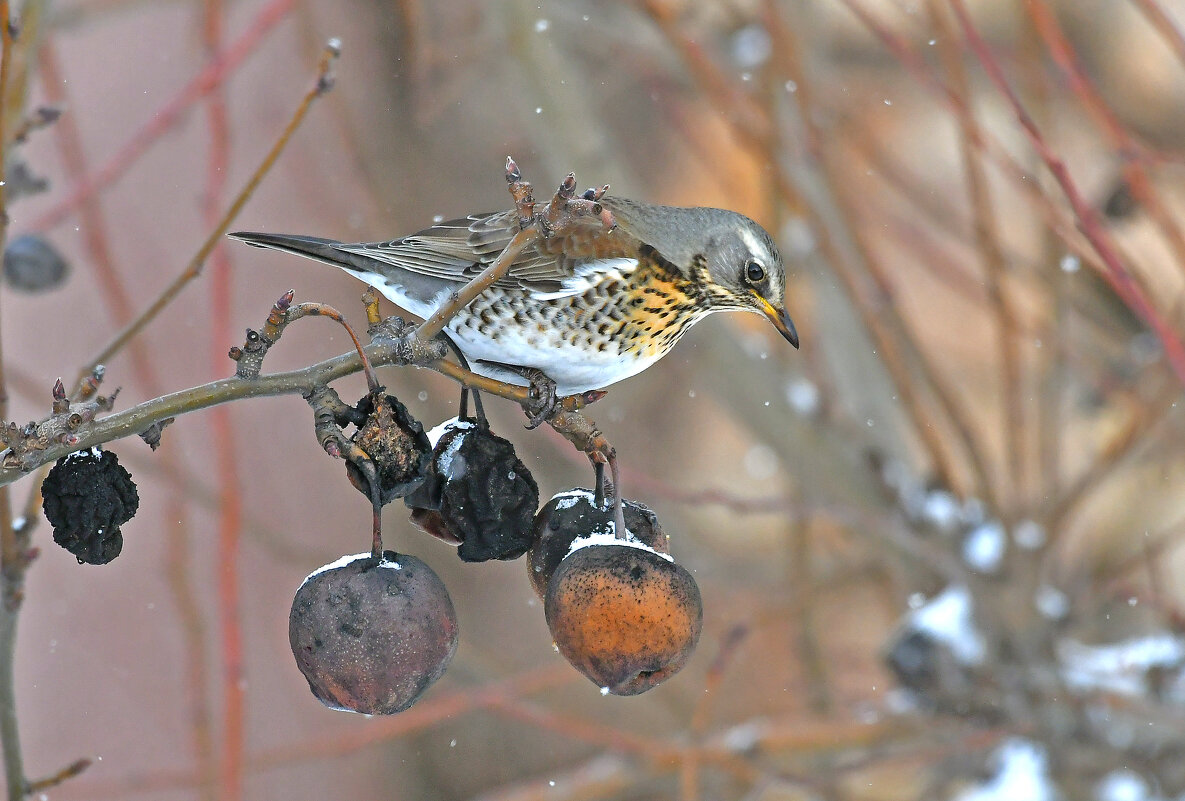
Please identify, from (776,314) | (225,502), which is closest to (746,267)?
(776,314)

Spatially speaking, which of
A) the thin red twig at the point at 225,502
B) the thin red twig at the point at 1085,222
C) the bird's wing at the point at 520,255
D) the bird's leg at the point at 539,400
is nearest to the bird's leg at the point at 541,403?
the bird's leg at the point at 539,400

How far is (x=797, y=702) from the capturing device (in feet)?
13.2

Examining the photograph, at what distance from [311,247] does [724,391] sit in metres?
1.48

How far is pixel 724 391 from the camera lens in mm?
2760

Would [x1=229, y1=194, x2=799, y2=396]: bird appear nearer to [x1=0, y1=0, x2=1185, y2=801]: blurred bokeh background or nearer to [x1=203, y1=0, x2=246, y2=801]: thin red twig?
[x1=0, y1=0, x2=1185, y2=801]: blurred bokeh background

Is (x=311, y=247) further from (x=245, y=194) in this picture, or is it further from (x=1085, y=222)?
(x=1085, y=222)

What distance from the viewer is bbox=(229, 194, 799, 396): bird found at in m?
1.58

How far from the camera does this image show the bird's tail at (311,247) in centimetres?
138

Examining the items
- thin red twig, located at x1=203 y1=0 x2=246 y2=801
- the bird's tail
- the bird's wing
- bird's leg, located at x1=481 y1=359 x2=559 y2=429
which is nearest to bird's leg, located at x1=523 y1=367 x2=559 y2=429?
bird's leg, located at x1=481 y1=359 x2=559 y2=429

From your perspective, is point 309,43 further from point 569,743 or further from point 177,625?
point 569,743

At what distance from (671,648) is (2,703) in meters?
0.79

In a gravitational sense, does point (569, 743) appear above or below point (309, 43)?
below

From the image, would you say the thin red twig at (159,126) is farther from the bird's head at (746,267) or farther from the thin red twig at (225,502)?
the bird's head at (746,267)

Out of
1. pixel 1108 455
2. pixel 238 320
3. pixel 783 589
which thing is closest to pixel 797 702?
pixel 783 589
